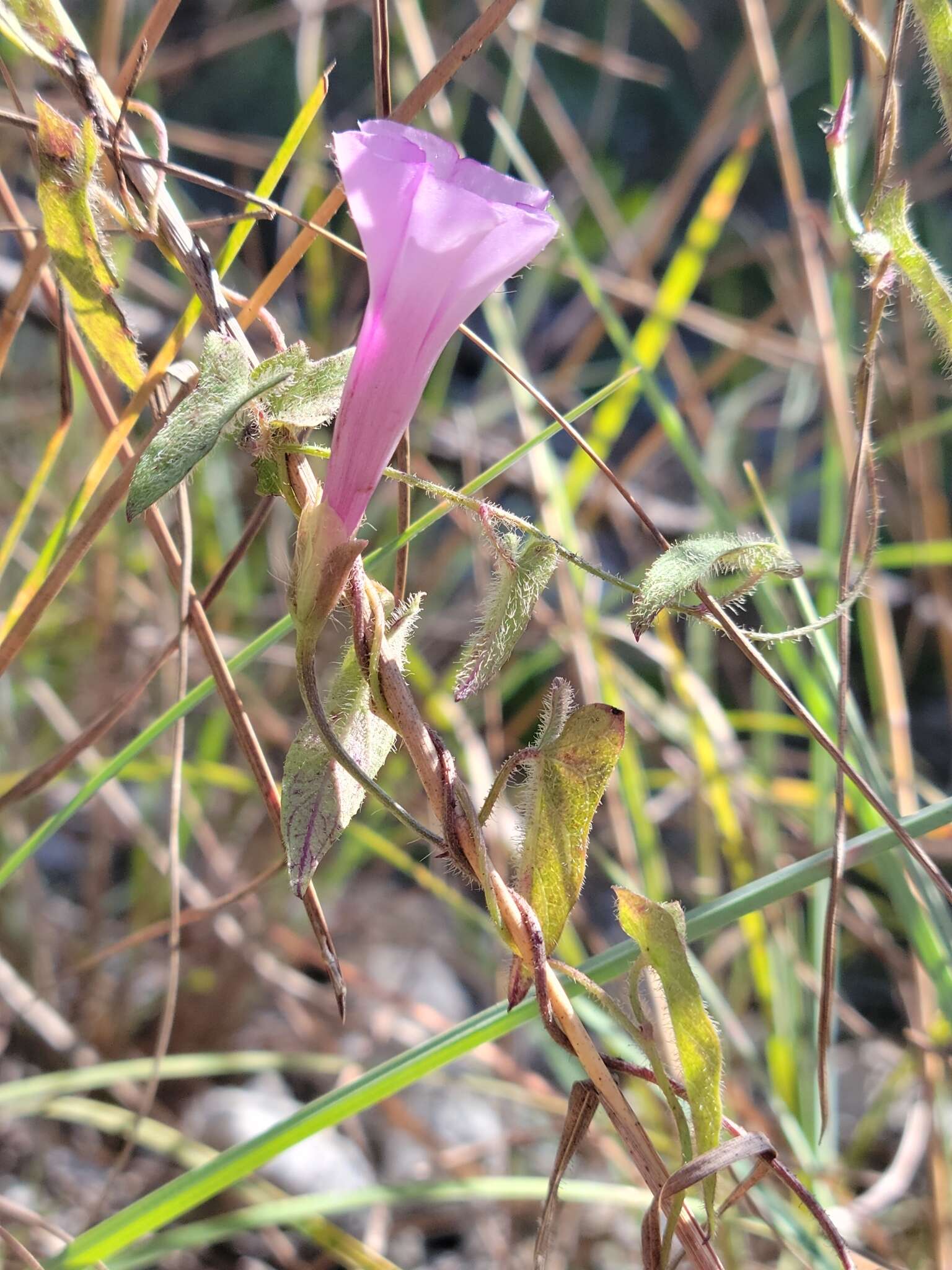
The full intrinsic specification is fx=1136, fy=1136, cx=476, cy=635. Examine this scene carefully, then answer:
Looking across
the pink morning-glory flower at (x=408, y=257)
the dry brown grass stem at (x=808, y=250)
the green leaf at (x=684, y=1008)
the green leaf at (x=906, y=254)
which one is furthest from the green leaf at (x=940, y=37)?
the dry brown grass stem at (x=808, y=250)

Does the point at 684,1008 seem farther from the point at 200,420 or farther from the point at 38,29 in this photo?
the point at 38,29

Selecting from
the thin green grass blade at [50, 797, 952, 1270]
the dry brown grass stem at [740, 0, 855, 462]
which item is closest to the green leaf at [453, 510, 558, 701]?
the thin green grass blade at [50, 797, 952, 1270]

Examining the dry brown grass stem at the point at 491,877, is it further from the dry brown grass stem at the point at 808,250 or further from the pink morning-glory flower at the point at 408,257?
the dry brown grass stem at the point at 808,250

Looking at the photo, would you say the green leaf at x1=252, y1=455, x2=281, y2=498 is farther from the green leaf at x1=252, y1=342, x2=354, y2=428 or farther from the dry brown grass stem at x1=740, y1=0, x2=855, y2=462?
the dry brown grass stem at x1=740, y1=0, x2=855, y2=462

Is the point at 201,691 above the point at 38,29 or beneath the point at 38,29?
beneath

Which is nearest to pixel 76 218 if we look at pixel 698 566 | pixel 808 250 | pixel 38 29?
pixel 38 29

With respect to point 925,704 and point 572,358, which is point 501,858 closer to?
point 572,358

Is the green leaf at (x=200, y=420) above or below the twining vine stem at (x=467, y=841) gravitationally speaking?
above
